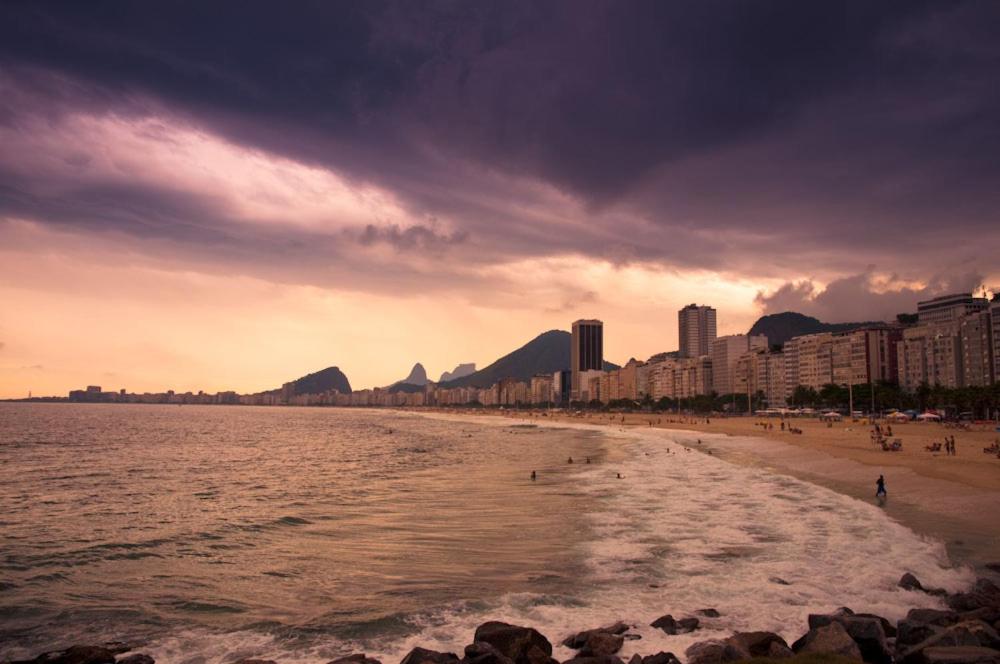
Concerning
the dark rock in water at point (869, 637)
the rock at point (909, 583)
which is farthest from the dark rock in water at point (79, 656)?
the rock at point (909, 583)

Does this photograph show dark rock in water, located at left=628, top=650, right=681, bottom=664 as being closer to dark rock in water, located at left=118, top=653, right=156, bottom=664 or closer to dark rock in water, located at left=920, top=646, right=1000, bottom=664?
dark rock in water, located at left=920, top=646, right=1000, bottom=664

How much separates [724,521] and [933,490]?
14299 mm

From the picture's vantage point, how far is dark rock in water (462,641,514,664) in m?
12.4

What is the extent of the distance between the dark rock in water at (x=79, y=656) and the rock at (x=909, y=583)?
19555 millimetres

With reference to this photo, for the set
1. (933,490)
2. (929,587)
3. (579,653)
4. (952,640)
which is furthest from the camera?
(933,490)

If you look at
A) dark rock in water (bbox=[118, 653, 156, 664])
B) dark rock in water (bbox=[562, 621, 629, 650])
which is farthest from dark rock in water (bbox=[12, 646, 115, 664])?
dark rock in water (bbox=[562, 621, 629, 650])

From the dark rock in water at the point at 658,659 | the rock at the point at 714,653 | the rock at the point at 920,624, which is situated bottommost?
the dark rock in water at the point at 658,659

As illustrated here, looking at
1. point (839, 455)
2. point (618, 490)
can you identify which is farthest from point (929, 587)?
point (839, 455)

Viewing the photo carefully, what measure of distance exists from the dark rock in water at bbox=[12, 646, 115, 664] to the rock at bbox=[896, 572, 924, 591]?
64.2 feet

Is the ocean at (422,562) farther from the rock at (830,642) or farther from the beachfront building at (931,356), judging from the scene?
the beachfront building at (931,356)

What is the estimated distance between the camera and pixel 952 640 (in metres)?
12.0

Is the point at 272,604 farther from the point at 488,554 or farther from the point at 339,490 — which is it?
the point at 339,490

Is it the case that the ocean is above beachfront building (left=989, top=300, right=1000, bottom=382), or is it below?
below

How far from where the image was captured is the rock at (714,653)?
12.3 m
